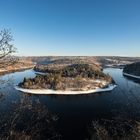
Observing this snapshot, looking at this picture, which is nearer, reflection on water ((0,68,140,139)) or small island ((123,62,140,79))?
reflection on water ((0,68,140,139))

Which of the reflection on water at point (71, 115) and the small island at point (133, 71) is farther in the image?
the small island at point (133, 71)

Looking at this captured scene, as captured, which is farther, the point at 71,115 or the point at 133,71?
the point at 133,71

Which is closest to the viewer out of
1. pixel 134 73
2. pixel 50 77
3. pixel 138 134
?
pixel 138 134

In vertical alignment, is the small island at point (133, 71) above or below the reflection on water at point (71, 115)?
below

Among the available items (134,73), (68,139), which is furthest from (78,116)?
(134,73)

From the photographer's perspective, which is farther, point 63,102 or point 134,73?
point 134,73

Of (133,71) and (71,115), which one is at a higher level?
(71,115)

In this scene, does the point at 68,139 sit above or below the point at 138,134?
below

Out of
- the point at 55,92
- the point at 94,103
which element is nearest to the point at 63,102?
the point at 94,103

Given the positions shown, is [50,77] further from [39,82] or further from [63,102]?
[63,102]

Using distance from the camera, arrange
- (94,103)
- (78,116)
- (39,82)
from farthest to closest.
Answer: (39,82), (94,103), (78,116)

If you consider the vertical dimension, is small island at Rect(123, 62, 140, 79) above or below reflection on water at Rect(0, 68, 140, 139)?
below
